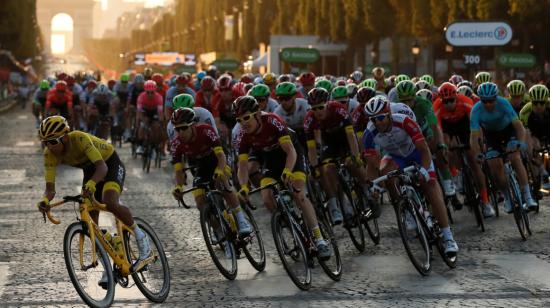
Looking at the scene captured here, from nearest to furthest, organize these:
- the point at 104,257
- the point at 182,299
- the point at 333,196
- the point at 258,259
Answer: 1. the point at 104,257
2. the point at 182,299
3. the point at 258,259
4. the point at 333,196

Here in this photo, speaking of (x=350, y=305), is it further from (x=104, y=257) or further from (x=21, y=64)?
(x=21, y=64)

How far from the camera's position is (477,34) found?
1305 inches

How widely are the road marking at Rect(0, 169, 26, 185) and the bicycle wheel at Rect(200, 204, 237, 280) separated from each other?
10.9m

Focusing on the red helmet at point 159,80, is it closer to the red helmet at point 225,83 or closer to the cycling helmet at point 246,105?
the red helmet at point 225,83

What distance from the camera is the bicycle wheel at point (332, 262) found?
426 inches

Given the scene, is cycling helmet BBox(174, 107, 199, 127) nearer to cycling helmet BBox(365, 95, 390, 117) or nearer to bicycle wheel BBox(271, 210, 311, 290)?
bicycle wheel BBox(271, 210, 311, 290)

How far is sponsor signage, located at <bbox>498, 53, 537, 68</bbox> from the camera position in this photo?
126 feet

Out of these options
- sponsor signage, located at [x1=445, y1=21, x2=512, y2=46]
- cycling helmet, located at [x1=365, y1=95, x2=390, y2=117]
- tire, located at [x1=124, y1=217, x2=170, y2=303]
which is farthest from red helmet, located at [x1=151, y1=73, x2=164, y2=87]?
tire, located at [x1=124, y1=217, x2=170, y2=303]

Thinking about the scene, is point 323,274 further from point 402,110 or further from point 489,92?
point 489,92

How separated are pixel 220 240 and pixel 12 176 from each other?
12538 millimetres

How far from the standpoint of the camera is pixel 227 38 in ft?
376

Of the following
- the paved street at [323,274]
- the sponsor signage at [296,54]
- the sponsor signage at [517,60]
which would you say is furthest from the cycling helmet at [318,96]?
the sponsor signage at [296,54]

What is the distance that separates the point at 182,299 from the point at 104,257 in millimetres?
867

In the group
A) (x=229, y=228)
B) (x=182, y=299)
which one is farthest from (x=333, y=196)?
(x=182, y=299)
